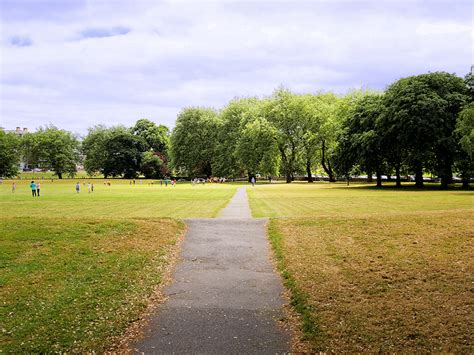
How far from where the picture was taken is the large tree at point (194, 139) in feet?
282

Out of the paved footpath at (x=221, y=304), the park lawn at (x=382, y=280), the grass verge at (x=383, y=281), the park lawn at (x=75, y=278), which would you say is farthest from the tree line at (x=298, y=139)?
the park lawn at (x=75, y=278)

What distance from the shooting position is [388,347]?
22.0 feet

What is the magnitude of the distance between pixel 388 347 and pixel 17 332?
21.1ft

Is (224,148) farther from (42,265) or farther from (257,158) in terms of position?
(42,265)

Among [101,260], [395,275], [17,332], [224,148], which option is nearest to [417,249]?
[395,275]

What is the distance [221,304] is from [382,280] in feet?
13.4

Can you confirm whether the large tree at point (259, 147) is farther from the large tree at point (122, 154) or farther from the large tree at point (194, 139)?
the large tree at point (122, 154)

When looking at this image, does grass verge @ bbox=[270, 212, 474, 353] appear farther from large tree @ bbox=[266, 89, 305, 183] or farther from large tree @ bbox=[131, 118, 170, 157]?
large tree @ bbox=[131, 118, 170, 157]

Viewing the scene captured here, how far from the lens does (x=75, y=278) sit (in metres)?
10.2

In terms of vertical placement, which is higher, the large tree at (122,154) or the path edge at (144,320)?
the large tree at (122,154)

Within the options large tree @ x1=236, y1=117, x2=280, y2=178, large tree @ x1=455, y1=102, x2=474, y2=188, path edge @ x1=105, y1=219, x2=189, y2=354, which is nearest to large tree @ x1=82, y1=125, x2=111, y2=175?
large tree @ x1=236, y1=117, x2=280, y2=178

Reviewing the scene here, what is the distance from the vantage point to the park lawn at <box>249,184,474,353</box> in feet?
23.2

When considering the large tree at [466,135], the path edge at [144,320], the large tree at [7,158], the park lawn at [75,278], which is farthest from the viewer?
the large tree at [7,158]

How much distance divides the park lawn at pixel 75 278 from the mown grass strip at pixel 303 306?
3277 mm
